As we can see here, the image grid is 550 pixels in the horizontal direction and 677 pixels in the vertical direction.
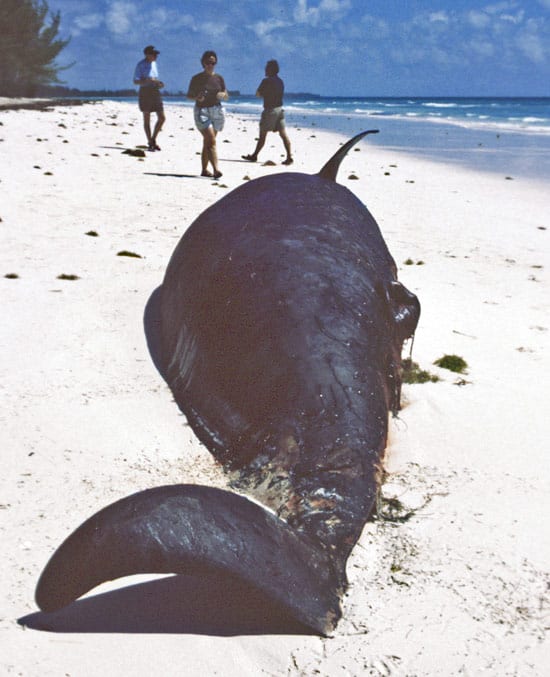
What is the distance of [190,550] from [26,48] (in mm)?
62398

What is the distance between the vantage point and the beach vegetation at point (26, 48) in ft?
169

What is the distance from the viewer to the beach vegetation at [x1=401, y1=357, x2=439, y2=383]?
3885mm

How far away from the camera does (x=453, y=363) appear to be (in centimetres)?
414

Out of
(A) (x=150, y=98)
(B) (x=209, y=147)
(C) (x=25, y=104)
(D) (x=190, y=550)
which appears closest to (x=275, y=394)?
(D) (x=190, y=550)

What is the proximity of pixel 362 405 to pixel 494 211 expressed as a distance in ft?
27.1

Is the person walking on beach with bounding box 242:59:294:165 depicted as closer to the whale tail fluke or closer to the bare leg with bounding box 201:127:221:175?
the bare leg with bounding box 201:127:221:175

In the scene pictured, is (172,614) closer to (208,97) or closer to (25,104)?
(208,97)

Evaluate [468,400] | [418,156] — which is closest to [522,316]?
[468,400]

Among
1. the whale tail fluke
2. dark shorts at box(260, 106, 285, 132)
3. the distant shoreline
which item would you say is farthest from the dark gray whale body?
the distant shoreline

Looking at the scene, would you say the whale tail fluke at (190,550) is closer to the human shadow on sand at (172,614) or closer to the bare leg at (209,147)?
the human shadow on sand at (172,614)

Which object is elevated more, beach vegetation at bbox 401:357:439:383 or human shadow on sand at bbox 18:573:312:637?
beach vegetation at bbox 401:357:439:383

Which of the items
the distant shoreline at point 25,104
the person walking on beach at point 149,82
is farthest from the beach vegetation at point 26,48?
the person walking on beach at point 149,82

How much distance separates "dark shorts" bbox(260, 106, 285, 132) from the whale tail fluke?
12.8 metres

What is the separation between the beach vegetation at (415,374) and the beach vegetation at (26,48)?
51656 millimetres
